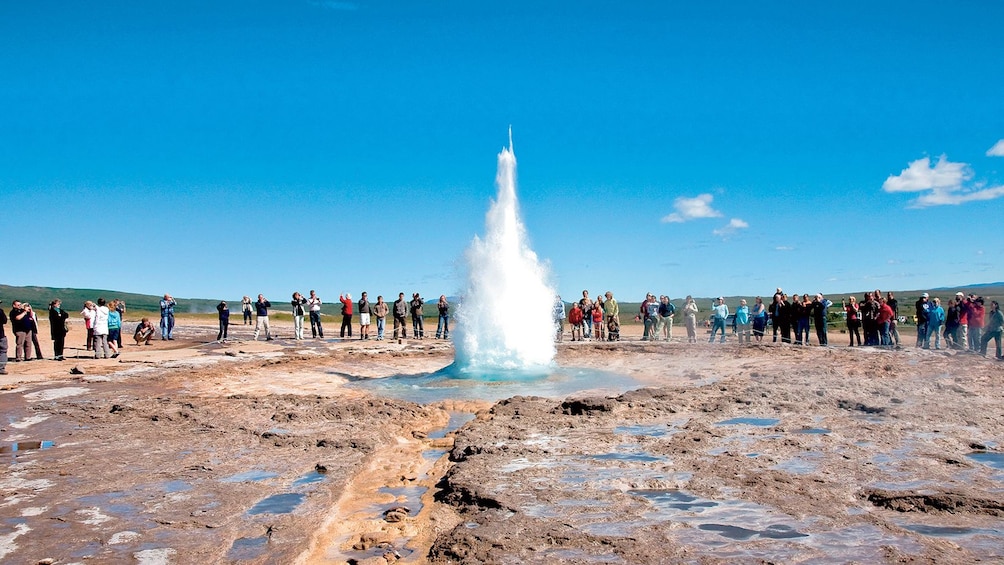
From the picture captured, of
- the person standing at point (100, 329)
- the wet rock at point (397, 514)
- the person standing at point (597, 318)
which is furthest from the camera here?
the person standing at point (597, 318)

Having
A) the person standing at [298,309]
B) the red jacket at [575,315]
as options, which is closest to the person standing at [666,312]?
the red jacket at [575,315]

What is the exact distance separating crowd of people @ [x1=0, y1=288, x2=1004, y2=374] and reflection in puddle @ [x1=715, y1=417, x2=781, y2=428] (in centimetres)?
1089

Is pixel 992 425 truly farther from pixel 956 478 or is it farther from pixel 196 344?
pixel 196 344

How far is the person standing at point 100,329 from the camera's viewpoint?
20031 millimetres

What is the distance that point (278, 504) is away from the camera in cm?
656

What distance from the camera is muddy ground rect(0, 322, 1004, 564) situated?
5367mm

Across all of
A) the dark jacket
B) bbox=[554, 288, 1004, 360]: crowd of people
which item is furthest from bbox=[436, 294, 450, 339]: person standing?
the dark jacket

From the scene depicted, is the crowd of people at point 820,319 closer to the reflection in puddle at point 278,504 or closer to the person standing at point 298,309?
the person standing at point 298,309

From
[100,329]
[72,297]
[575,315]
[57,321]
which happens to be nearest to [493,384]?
[575,315]

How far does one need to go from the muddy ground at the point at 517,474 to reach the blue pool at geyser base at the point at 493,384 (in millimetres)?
754

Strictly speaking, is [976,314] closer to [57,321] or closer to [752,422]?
[752,422]

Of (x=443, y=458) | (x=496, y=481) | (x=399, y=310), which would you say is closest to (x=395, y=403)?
(x=443, y=458)

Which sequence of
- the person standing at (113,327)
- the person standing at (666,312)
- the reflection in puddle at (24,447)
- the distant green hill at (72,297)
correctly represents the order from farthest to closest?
the distant green hill at (72,297) < the person standing at (666,312) < the person standing at (113,327) < the reflection in puddle at (24,447)

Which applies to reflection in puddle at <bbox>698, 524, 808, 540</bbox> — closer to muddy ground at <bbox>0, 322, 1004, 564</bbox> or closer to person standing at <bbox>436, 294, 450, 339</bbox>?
muddy ground at <bbox>0, 322, 1004, 564</bbox>
